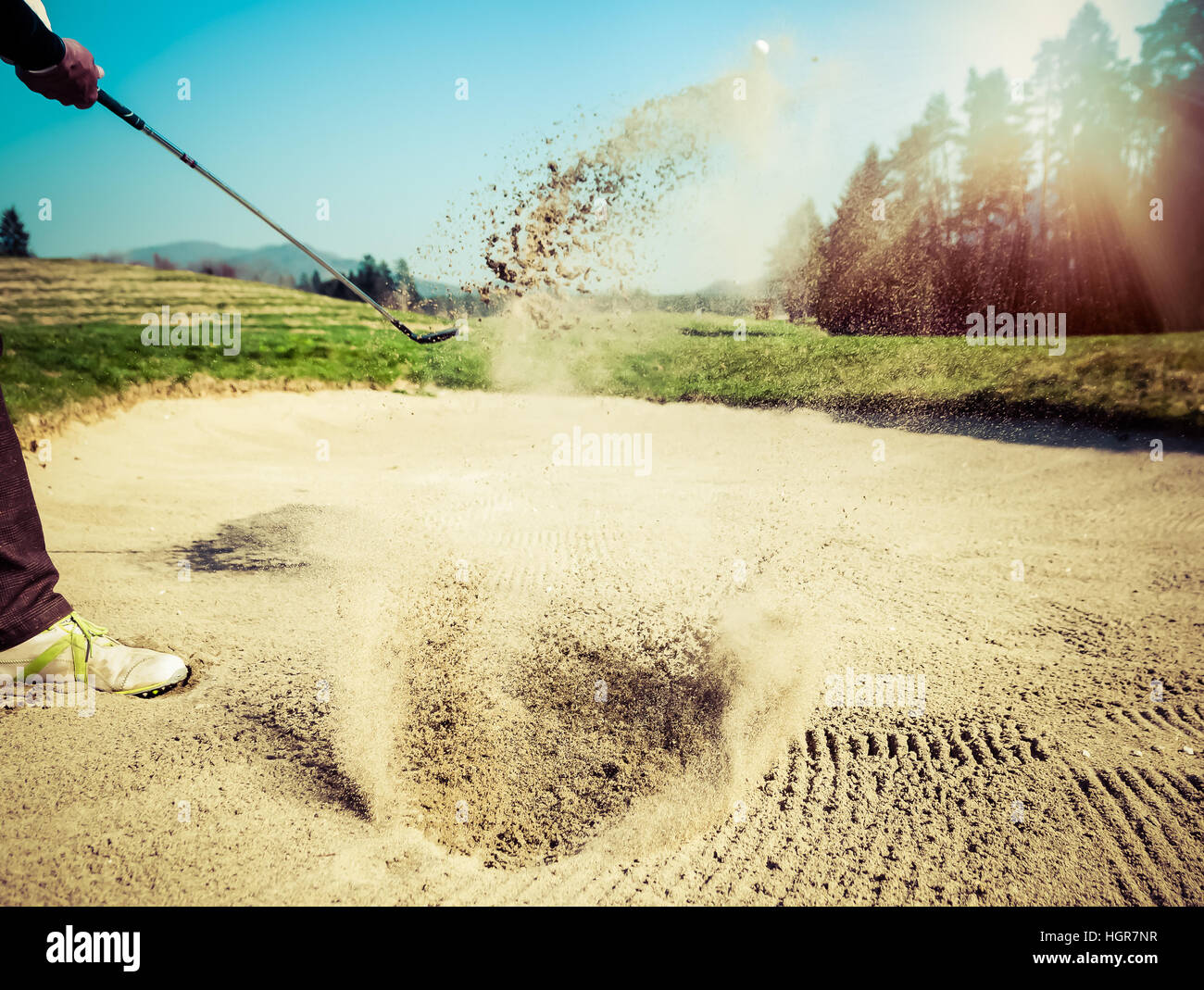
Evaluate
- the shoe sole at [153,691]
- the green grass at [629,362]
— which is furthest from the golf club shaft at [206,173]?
the green grass at [629,362]

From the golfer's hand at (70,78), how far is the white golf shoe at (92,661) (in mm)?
2299

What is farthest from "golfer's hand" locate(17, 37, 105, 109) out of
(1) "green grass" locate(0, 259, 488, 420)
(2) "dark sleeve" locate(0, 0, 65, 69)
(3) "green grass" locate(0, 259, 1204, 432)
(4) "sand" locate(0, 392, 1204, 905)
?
(3) "green grass" locate(0, 259, 1204, 432)

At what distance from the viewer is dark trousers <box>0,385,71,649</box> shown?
2221 millimetres

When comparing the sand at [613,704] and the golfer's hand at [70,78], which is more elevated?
the golfer's hand at [70,78]

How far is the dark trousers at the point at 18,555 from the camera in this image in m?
2.22

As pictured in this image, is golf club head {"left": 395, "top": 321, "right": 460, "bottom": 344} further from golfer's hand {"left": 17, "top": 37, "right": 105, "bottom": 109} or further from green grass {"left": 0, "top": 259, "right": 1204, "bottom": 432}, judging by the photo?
green grass {"left": 0, "top": 259, "right": 1204, "bottom": 432}

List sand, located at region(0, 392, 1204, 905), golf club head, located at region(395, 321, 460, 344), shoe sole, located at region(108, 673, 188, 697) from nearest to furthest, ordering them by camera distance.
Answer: sand, located at region(0, 392, 1204, 905) → shoe sole, located at region(108, 673, 188, 697) → golf club head, located at region(395, 321, 460, 344)

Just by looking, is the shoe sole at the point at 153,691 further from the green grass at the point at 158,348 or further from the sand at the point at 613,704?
the green grass at the point at 158,348

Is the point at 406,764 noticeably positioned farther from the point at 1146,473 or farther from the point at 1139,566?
the point at 1146,473

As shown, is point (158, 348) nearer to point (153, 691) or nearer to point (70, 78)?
point (70, 78)

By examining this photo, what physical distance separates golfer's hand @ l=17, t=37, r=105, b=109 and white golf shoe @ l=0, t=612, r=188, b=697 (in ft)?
7.54

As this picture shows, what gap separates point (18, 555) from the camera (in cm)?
225

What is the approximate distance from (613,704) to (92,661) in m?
2.28

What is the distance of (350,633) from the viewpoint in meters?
3.20
